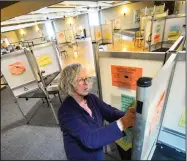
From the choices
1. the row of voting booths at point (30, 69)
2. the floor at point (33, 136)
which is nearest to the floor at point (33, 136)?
the floor at point (33, 136)

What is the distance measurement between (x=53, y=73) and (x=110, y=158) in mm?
1952

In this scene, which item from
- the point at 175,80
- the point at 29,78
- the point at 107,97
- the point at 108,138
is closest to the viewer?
the point at 108,138

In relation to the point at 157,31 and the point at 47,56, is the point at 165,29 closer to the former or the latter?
the point at 157,31

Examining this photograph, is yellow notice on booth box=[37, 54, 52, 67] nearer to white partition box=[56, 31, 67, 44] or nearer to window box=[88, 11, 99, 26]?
white partition box=[56, 31, 67, 44]

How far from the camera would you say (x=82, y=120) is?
90 centimetres

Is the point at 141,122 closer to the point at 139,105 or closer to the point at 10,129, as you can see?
the point at 139,105

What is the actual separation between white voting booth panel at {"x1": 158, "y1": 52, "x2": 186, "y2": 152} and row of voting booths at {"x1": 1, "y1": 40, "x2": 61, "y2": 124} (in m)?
1.72

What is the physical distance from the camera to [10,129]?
2.56 metres

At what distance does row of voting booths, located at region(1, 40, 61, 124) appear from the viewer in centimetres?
225

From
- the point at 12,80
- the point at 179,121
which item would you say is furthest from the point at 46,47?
the point at 179,121


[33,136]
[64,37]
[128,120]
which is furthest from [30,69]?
[64,37]

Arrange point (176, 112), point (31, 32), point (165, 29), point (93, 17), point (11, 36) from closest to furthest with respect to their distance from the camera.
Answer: point (176, 112) < point (165, 29) < point (93, 17) < point (11, 36) < point (31, 32)

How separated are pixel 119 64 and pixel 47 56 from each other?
2.02m

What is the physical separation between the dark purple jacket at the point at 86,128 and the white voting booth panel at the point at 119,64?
0.15 meters
